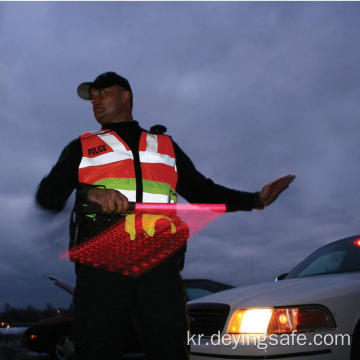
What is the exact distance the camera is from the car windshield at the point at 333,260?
4.84 metres

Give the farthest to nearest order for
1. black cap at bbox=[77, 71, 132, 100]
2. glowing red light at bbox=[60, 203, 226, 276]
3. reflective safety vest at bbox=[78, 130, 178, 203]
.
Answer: black cap at bbox=[77, 71, 132, 100], reflective safety vest at bbox=[78, 130, 178, 203], glowing red light at bbox=[60, 203, 226, 276]

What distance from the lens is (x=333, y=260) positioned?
5.04 meters

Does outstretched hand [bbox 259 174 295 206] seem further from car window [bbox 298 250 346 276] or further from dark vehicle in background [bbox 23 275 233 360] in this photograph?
dark vehicle in background [bbox 23 275 233 360]

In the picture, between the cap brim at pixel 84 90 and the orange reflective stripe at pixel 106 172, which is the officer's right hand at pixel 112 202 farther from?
the cap brim at pixel 84 90

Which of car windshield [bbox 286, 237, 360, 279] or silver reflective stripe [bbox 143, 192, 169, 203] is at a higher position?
silver reflective stripe [bbox 143, 192, 169, 203]

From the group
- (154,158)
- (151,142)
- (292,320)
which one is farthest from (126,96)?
(292,320)

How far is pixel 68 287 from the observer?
790 centimetres

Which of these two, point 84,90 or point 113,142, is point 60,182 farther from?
point 84,90

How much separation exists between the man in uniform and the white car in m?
1.42

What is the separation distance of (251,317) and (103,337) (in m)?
1.96

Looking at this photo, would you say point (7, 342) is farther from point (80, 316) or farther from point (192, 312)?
point (80, 316)

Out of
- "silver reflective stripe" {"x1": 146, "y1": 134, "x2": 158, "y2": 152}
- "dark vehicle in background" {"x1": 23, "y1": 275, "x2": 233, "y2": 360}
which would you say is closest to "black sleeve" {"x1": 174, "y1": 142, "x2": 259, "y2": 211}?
"silver reflective stripe" {"x1": 146, "y1": 134, "x2": 158, "y2": 152}

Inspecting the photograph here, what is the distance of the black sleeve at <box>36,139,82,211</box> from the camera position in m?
2.36

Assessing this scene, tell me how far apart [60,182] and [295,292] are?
2.32 m
